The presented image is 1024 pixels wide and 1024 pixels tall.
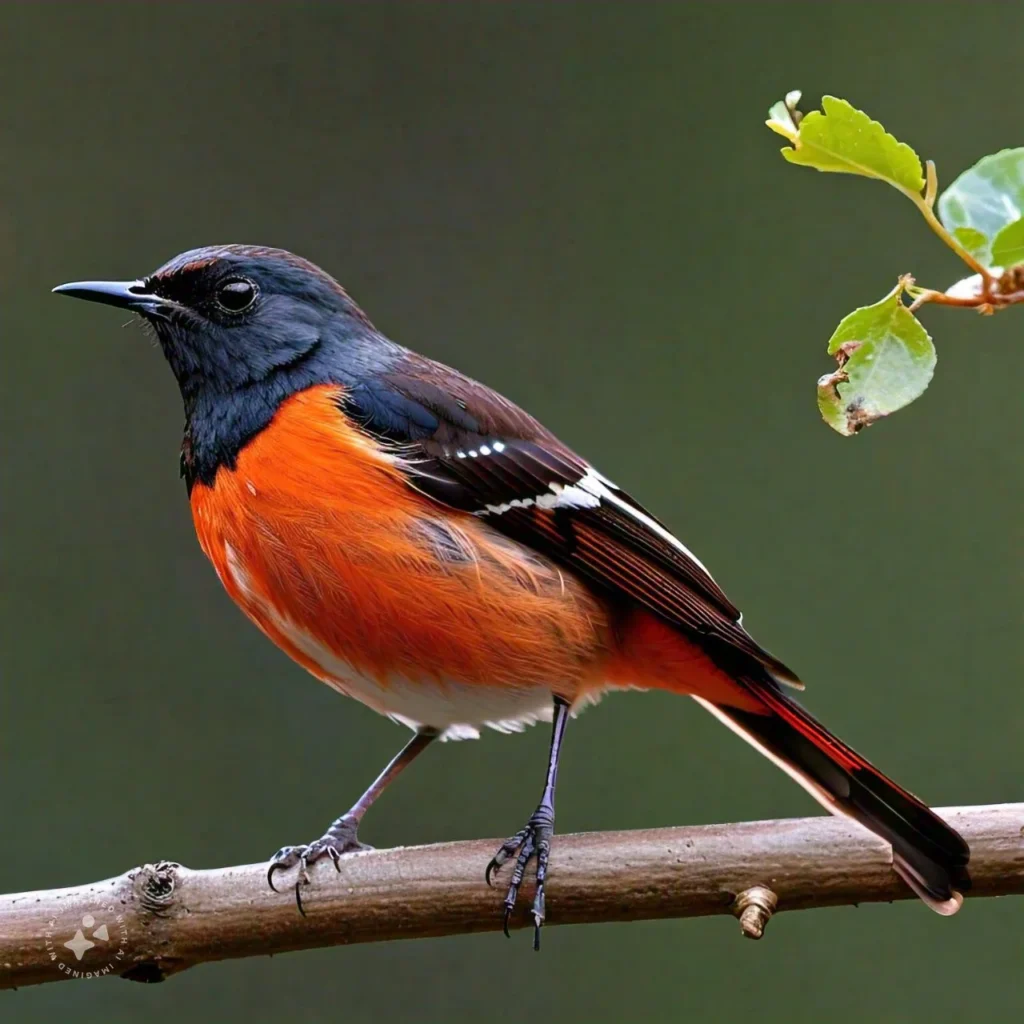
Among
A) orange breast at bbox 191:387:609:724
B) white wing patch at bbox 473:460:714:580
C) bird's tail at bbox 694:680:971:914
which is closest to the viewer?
bird's tail at bbox 694:680:971:914

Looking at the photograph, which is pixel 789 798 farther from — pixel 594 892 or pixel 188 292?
pixel 188 292

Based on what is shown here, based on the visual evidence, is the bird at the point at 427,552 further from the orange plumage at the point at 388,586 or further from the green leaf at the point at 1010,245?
the green leaf at the point at 1010,245

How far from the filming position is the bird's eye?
2961 mm

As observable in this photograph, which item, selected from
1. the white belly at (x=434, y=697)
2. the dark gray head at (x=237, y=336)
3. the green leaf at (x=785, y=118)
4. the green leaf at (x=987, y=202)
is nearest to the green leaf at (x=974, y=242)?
the green leaf at (x=987, y=202)

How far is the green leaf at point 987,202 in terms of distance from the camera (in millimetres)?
1261

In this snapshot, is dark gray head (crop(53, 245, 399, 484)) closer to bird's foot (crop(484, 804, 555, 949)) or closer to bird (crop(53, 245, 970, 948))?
bird (crop(53, 245, 970, 948))

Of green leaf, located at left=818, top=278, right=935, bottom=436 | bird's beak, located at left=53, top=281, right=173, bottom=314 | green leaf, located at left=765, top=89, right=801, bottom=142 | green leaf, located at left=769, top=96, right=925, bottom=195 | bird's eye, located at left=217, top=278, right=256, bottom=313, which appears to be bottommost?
green leaf, located at left=818, top=278, right=935, bottom=436

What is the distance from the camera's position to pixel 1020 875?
234 cm

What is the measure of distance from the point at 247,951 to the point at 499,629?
2.52ft

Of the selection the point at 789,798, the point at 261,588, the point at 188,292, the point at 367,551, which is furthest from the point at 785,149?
the point at 789,798

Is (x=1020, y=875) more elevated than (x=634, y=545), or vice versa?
(x=634, y=545)

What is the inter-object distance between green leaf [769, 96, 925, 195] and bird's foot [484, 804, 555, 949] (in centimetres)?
151

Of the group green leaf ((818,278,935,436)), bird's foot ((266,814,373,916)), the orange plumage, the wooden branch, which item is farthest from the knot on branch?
green leaf ((818,278,935,436))

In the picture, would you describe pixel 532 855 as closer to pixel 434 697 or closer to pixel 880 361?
pixel 434 697
